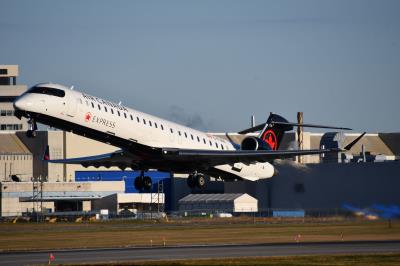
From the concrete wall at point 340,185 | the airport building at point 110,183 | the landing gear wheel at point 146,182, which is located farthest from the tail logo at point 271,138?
the landing gear wheel at point 146,182

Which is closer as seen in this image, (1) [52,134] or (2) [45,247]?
(2) [45,247]

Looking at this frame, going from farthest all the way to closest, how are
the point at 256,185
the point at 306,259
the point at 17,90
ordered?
the point at 17,90 → the point at 256,185 → the point at 306,259

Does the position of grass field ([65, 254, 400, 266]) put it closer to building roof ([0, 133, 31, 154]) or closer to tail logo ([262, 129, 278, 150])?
tail logo ([262, 129, 278, 150])

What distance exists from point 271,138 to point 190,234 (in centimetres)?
934

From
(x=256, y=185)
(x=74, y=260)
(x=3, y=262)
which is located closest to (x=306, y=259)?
(x=74, y=260)

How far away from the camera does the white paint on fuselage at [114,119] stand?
55.0 m

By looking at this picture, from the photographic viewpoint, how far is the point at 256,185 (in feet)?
221

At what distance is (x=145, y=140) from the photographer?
59.6 meters

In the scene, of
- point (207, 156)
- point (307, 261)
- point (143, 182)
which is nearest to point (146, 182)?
point (143, 182)

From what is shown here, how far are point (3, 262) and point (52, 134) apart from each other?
8287 cm

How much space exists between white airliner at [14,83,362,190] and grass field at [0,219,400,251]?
4.26 m

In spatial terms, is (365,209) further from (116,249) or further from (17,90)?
(17,90)

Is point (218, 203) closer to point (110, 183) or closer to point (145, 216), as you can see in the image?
point (145, 216)

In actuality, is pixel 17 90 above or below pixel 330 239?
above
